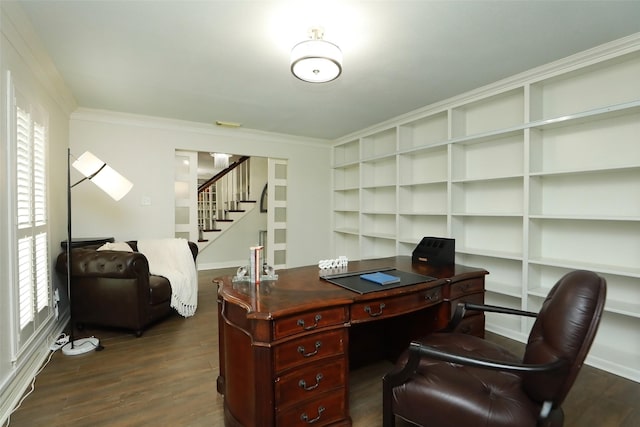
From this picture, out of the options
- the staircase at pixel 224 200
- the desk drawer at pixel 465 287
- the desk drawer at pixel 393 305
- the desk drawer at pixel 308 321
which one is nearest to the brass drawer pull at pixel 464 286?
the desk drawer at pixel 465 287

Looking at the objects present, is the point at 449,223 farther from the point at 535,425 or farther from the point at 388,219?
the point at 535,425

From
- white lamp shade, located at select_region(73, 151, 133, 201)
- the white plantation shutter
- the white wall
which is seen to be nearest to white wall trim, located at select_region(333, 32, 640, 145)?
the white wall

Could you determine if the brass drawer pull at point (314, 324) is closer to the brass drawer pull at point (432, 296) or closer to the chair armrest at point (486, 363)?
the chair armrest at point (486, 363)

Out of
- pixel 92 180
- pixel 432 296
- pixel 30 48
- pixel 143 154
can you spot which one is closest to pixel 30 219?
pixel 92 180

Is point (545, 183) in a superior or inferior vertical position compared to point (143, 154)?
inferior

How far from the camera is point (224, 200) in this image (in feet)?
21.1

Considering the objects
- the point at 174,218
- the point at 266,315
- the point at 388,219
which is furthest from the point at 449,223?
the point at 174,218

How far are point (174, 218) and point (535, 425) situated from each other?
421cm

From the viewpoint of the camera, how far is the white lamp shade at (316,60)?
1.88m

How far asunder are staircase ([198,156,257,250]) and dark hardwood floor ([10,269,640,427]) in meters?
3.51

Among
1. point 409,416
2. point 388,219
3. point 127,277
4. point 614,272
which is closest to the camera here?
point 409,416

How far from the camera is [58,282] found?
9.79 ft

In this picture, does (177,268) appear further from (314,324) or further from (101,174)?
(314,324)

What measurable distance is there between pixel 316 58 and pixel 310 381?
6.05ft
